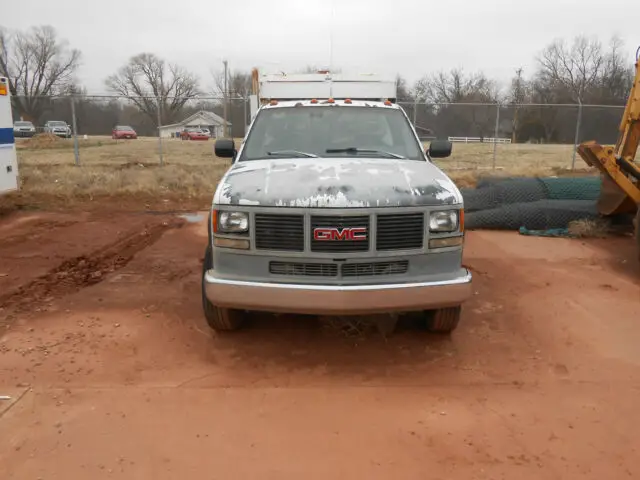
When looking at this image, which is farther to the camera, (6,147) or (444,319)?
(6,147)

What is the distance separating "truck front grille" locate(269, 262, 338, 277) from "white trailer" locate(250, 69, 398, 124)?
4122mm

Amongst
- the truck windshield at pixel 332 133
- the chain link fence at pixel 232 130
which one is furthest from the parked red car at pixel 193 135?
the truck windshield at pixel 332 133

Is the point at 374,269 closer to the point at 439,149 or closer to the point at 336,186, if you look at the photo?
the point at 336,186

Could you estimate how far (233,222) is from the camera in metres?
4.06

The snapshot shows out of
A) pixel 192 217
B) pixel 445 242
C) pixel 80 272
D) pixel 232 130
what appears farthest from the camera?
pixel 232 130

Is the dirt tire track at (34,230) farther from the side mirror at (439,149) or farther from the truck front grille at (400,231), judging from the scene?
the truck front grille at (400,231)

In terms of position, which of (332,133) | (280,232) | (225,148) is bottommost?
(280,232)

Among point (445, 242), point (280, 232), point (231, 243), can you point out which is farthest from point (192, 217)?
point (445, 242)

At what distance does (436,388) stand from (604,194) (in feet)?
20.3

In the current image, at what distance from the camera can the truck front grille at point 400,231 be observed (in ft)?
13.1

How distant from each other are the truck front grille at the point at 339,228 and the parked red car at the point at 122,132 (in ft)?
114

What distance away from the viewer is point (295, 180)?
4.20 m

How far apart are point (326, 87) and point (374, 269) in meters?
4.29

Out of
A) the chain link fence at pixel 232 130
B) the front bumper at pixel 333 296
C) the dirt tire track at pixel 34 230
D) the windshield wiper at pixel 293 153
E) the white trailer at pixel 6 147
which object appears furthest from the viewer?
the chain link fence at pixel 232 130
